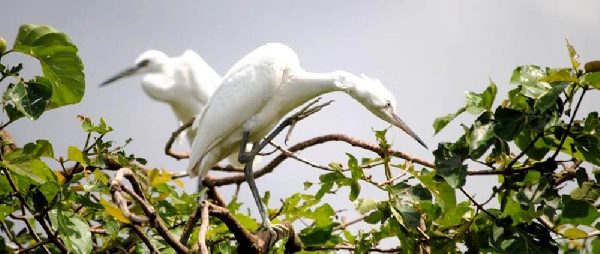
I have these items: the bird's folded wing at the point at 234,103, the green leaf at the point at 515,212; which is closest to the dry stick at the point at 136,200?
the green leaf at the point at 515,212

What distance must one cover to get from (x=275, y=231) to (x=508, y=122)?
89 centimetres

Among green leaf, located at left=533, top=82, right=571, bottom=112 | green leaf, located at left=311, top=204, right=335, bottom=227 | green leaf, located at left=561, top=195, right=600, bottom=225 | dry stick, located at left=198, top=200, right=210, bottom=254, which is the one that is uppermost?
green leaf, located at left=533, top=82, right=571, bottom=112

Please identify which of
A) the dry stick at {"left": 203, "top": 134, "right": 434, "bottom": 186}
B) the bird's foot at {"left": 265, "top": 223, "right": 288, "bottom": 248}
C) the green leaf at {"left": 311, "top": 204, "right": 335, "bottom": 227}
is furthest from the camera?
the dry stick at {"left": 203, "top": 134, "right": 434, "bottom": 186}

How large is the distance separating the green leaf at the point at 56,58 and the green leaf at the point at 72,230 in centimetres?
25

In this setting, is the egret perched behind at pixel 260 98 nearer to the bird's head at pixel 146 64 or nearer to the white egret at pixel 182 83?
the white egret at pixel 182 83

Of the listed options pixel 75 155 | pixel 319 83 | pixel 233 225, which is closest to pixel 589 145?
pixel 233 225

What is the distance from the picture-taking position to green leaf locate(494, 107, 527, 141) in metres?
1.76

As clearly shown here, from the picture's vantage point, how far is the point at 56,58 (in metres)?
1.74

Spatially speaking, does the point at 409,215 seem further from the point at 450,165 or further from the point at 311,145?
the point at 311,145

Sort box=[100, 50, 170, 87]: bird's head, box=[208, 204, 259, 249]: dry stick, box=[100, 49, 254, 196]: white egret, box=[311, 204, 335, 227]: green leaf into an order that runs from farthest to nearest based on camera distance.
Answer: box=[100, 50, 170, 87]: bird's head, box=[100, 49, 254, 196]: white egret, box=[311, 204, 335, 227]: green leaf, box=[208, 204, 259, 249]: dry stick

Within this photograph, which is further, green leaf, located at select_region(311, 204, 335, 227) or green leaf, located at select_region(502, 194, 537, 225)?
green leaf, located at select_region(311, 204, 335, 227)

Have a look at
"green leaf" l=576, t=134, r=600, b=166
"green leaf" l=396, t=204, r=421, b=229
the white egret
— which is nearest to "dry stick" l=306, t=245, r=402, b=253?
"green leaf" l=396, t=204, r=421, b=229

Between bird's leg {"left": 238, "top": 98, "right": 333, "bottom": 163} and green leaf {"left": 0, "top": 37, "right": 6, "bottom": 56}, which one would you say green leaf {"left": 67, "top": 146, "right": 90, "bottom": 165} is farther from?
bird's leg {"left": 238, "top": 98, "right": 333, "bottom": 163}

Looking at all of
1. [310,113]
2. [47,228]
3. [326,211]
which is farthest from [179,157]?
[47,228]
